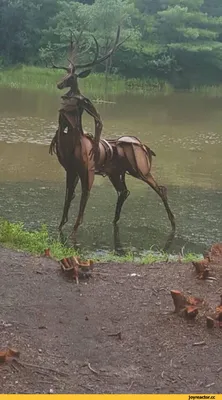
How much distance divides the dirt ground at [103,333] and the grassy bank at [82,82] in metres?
21.4

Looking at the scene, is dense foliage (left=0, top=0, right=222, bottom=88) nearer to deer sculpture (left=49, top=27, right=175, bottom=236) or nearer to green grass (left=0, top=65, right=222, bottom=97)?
green grass (left=0, top=65, right=222, bottom=97)

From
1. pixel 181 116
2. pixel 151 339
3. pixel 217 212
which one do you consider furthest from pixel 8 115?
pixel 151 339

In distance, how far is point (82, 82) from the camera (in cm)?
2895

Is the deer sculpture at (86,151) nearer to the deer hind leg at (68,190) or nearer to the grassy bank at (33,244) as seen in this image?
the deer hind leg at (68,190)

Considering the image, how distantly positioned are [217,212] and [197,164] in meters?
4.31

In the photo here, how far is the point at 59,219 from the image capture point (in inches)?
316

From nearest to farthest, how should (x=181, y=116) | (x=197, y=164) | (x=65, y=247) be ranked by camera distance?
1. (x=65, y=247)
2. (x=197, y=164)
3. (x=181, y=116)

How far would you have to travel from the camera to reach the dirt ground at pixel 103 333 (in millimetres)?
3414

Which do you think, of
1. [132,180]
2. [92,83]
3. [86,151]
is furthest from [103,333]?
[92,83]

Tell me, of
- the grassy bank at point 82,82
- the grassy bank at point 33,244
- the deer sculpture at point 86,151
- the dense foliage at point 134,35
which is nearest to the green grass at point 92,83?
the grassy bank at point 82,82

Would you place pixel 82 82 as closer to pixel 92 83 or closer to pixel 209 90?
pixel 92 83

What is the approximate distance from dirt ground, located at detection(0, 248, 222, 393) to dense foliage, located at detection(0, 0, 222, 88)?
96.3ft

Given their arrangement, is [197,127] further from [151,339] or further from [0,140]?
[151,339]

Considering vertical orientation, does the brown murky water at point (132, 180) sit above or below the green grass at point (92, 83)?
above
